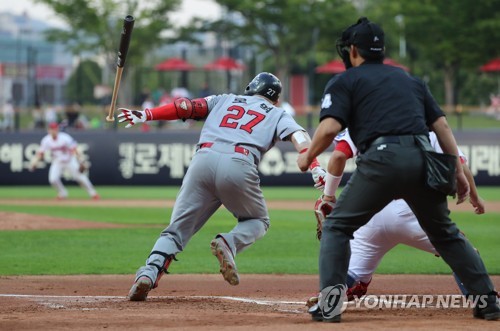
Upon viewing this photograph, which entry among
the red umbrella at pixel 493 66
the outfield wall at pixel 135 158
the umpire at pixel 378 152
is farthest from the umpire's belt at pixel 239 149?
the red umbrella at pixel 493 66

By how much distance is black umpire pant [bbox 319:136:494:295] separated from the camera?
6.66 m

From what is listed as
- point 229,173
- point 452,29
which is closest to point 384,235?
point 229,173

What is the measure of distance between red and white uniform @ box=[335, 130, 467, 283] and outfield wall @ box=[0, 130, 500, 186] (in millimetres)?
22279

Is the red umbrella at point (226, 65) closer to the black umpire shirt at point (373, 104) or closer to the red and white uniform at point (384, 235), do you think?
the red and white uniform at point (384, 235)

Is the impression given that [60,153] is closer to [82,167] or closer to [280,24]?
[82,167]

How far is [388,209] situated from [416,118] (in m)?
1.27

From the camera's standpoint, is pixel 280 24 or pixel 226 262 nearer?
pixel 226 262

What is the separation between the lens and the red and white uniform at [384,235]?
25.8 feet

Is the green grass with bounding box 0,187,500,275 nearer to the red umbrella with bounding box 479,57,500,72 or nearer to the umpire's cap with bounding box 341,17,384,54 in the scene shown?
the umpire's cap with bounding box 341,17,384,54

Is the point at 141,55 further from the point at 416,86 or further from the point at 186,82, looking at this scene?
the point at 416,86

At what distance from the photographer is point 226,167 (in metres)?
8.32

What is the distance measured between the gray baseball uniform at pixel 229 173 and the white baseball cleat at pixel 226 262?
0.37 feet

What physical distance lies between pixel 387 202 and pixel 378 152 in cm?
37

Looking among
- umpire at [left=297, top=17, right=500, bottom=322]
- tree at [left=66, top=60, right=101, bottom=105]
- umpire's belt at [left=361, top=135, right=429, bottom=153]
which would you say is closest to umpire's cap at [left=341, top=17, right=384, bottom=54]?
umpire at [left=297, top=17, right=500, bottom=322]
